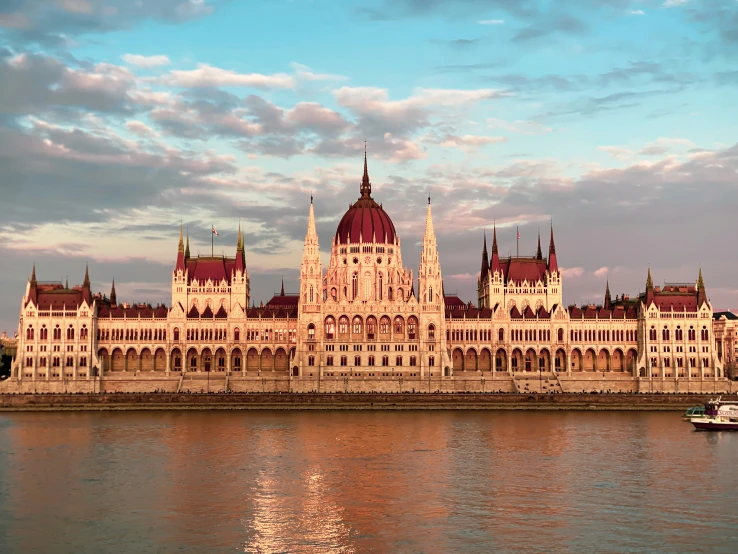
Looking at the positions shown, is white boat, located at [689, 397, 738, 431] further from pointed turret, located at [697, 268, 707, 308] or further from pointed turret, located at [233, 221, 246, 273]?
pointed turret, located at [233, 221, 246, 273]

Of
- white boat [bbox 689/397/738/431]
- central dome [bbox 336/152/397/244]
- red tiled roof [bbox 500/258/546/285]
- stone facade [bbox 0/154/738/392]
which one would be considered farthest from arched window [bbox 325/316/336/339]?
white boat [bbox 689/397/738/431]

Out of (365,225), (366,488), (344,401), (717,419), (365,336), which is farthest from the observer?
(365,225)

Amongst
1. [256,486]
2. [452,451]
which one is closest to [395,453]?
[452,451]

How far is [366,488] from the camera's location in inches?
2402

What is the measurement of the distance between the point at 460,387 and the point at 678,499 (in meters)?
68.2

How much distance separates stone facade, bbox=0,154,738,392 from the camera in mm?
126250

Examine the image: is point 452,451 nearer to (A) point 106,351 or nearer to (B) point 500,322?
(B) point 500,322

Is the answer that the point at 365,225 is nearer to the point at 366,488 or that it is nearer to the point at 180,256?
the point at 180,256

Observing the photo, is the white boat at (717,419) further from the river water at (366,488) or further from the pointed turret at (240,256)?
the pointed turret at (240,256)

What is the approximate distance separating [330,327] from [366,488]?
68861 mm

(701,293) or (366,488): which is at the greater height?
(701,293)

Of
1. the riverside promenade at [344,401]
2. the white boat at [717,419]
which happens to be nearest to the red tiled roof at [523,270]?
the riverside promenade at [344,401]

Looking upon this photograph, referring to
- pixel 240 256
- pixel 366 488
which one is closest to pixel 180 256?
pixel 240 256

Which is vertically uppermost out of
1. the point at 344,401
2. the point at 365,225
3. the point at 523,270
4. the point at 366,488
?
the point at 365,225
